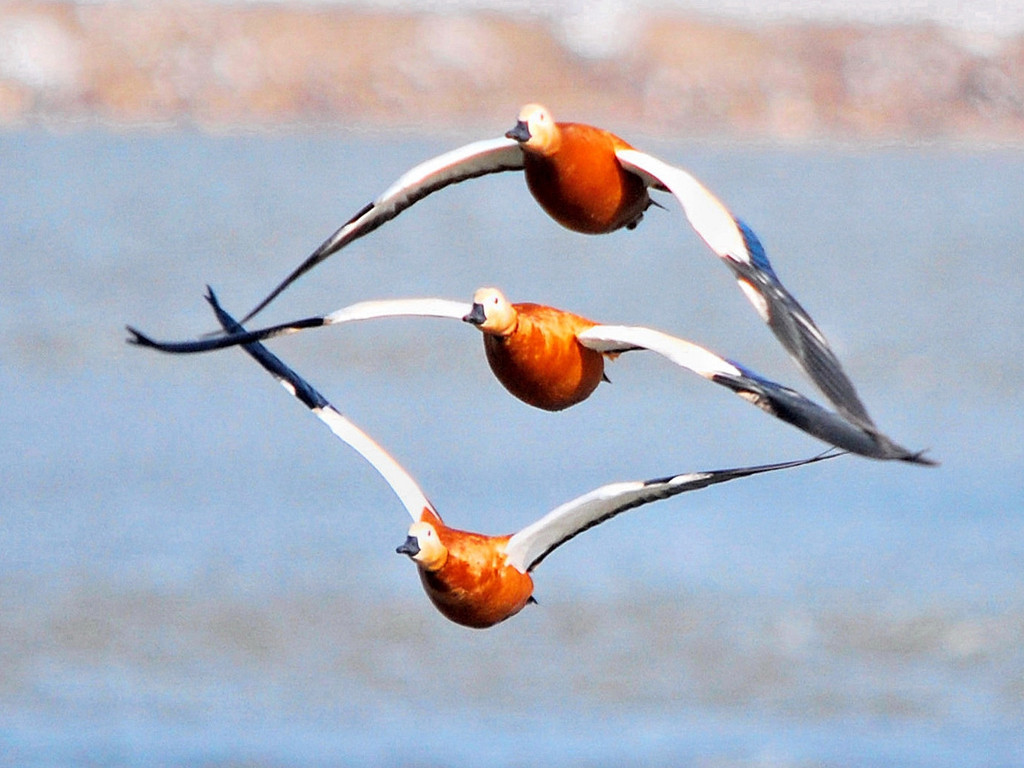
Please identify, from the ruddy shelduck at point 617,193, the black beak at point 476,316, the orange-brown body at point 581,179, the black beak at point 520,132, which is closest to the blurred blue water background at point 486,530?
the ruddy shelduck at point 617,193

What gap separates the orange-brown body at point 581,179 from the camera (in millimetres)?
5527

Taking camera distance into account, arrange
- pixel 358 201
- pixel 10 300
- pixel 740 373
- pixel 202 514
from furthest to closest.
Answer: pixel 358 201 < pixel 10 300 < pixel 202 514 < pixel 740 373

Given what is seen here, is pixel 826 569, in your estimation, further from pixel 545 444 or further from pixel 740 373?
pixel 740 373

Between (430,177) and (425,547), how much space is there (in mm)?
1038

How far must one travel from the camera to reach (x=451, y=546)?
570 centimetres

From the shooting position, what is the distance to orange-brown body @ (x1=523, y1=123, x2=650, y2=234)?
5.53 metres

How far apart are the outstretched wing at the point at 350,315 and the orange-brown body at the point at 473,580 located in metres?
0.61

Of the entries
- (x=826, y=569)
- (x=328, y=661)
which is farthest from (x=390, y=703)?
(x=826, y=569)

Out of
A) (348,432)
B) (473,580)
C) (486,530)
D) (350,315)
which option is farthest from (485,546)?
(486,530)

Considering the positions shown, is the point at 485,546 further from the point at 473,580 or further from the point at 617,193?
the point at 617,193

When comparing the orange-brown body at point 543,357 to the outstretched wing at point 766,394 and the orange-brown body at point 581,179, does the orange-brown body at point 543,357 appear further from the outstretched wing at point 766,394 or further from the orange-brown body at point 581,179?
the orange-brown body at point 581,179

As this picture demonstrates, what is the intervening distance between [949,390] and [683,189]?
86.3 ft

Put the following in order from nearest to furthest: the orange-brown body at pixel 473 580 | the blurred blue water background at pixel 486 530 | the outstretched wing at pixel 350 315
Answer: the outstretched wing at pixel 350 315, the orange-brown body at pixel 473 580, the blurred blue water background at pixel 486 530

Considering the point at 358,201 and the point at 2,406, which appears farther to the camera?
the point at 358,201
